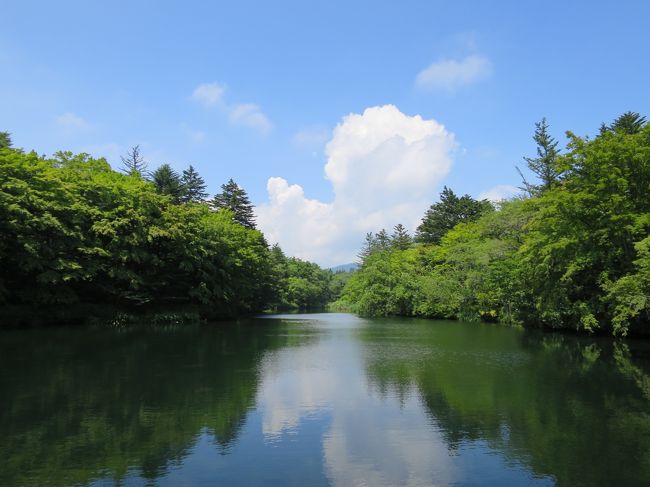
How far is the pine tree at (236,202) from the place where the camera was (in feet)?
225

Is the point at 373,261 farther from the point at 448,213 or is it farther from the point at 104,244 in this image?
the point at 104,244

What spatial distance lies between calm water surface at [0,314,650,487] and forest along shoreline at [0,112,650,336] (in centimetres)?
804

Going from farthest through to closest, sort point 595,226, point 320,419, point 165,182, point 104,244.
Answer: point 165,182 < point 104,244 < point 595,226 < point 320,419

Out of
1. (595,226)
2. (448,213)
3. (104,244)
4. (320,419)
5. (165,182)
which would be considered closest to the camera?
(320,419)

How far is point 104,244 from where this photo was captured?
121 ft

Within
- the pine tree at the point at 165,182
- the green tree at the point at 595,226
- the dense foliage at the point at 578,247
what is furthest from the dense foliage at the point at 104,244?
the green tree at the point at 595,226

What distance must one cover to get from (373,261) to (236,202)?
851 inches

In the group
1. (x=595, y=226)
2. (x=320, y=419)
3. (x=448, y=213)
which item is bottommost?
(x=320, y=419)

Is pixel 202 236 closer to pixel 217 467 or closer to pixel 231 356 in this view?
pixel 231 356

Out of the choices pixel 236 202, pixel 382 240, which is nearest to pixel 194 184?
pixel 236 202

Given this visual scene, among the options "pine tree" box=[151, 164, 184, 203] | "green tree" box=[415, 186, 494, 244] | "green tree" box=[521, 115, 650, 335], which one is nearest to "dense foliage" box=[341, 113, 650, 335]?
"green tree" box=[521, 115, 650, 335]

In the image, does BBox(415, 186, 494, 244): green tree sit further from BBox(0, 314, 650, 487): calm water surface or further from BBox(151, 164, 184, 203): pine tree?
BBox(0, 314, 650, 487): calm water surface

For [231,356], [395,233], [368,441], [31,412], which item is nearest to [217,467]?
[368,441]

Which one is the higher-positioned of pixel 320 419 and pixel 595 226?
pixel 595 226
